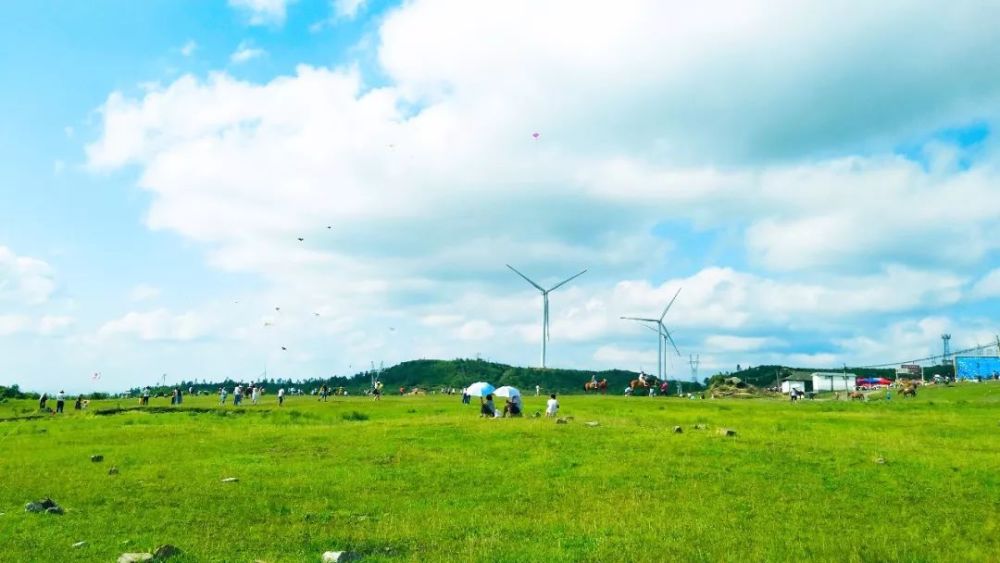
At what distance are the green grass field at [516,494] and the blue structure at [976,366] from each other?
486ft

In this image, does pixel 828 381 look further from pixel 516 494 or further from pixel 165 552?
pixel 165 552

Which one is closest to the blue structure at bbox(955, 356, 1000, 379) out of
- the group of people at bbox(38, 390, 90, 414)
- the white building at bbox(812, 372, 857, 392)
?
the white building at bbox(812, 372, 857, 392)

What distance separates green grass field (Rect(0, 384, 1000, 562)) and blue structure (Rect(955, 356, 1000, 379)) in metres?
148

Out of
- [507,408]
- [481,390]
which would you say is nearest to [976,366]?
[481,390]

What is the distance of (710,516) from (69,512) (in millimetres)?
18865

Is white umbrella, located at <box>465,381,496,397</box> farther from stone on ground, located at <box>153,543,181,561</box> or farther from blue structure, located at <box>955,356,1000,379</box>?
blue structure, located at <box>955,356,1000,379</box>

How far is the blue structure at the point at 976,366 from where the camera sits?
16862cm

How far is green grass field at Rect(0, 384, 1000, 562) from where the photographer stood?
18.2 metres

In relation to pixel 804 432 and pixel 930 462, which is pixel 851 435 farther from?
pixel 930 462

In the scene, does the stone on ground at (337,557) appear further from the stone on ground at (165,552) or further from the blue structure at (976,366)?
the blue structure at (976,366)

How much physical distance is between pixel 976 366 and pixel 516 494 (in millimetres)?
183052

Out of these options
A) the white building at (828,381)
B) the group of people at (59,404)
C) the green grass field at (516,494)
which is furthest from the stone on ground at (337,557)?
the white building at (828,381)

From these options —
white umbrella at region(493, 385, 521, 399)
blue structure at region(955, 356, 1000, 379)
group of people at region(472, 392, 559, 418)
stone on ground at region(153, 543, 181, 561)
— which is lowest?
stone on ground at region(153, 543, 181, 561)

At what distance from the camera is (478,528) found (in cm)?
2027
